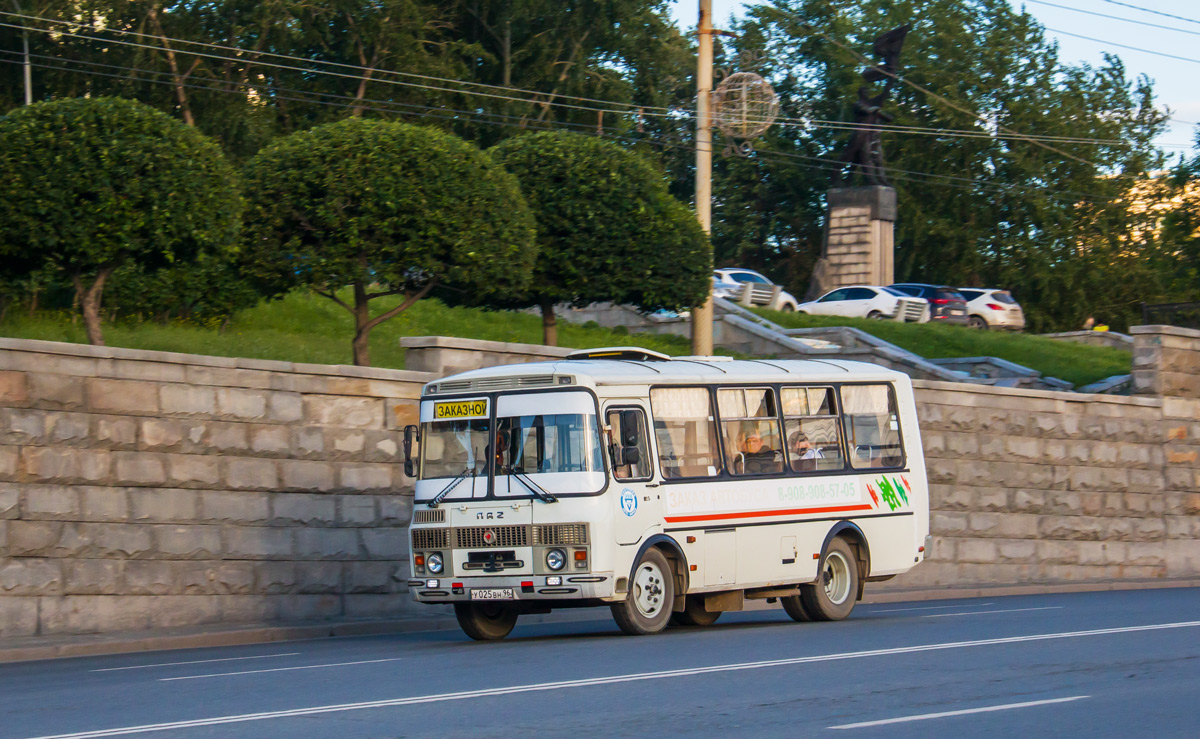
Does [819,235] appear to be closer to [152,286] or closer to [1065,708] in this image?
[152,286]

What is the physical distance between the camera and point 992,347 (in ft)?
112

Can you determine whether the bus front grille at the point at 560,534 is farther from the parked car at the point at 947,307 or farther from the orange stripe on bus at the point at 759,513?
the parked car at the point at 947,307

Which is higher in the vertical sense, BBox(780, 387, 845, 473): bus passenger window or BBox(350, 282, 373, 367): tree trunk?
BBox(350, 282, 373, 367): tree trunk

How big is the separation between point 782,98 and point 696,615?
55.9 meters

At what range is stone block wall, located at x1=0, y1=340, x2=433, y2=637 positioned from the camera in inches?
580

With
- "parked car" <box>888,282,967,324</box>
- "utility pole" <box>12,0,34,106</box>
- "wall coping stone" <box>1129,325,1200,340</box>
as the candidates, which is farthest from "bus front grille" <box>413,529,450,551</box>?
"parked car" <box>888,282,967,324</box>

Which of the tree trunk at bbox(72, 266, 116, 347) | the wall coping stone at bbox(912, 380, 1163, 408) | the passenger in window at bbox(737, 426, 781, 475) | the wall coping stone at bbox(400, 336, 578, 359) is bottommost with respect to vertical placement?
the passenger in window at bbox(737, 426, 781, 475)

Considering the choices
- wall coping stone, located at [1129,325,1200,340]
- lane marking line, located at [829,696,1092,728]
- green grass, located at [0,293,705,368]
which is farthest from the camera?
wall coping stone, located at [1129,325,1200,340]

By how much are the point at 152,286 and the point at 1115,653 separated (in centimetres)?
1451

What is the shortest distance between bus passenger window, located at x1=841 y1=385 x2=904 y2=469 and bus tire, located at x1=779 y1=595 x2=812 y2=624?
1.73 metres

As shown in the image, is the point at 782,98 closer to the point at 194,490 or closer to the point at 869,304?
the point at 869,304

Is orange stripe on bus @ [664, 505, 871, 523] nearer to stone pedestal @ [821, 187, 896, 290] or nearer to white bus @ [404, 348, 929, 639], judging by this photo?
white bus @ [404, 348, 929, 639]

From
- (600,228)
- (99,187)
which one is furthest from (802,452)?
(99,187)

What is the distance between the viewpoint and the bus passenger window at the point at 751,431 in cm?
1495
